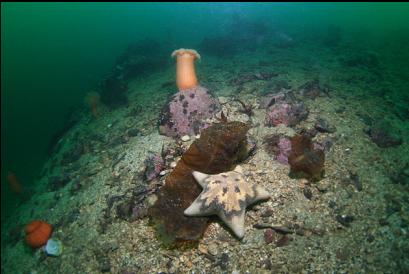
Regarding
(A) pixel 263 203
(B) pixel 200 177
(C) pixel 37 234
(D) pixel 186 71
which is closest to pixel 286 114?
(A) pixel 263 203

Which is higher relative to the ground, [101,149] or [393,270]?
[393,270]

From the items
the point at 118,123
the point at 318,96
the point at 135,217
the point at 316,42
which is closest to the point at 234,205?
the point at 135,217

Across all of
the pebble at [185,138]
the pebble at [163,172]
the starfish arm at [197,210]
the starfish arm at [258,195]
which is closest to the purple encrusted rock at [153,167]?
the pebble at [163,172]

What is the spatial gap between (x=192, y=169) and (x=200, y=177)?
0.30 metres

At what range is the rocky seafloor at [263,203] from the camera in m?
4.13

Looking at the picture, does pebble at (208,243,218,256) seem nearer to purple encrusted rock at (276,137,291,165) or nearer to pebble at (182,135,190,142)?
purple encrusted rock at (276,137,291,165)

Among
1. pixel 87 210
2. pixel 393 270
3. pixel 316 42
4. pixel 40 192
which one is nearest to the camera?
pixel 393 270

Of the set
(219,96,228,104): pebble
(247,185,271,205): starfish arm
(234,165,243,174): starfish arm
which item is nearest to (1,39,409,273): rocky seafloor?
(219,96,228,104): pebble

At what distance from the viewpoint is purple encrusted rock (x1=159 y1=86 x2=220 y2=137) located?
6.38m

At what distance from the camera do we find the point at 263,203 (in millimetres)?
4703

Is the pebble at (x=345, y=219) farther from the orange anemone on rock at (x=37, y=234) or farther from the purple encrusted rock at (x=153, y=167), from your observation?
the orange anemone on rock at (x=37, y=234)

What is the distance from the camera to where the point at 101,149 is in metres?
7.73

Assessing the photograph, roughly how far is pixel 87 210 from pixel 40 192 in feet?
9.69

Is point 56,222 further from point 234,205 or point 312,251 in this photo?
point 312,251
